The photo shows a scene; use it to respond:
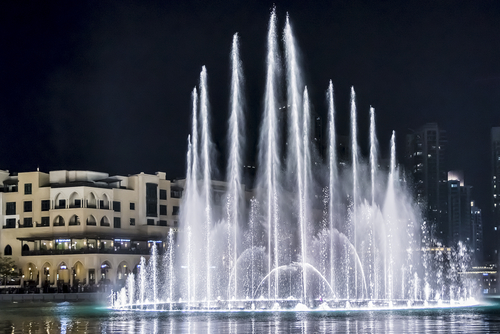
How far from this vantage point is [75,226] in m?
87.8

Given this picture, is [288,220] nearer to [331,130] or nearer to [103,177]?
[103,177]

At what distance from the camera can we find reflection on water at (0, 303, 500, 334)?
79.8 feet

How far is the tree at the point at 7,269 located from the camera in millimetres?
84350

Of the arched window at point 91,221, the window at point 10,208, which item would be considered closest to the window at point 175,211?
the arched window at point 91,221

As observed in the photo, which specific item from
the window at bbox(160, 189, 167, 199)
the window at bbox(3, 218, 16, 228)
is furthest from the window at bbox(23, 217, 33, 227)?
the window at bbox(160, 189, 167, 199)

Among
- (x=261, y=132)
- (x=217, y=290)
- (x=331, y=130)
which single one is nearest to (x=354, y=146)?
(x=331, y=130)

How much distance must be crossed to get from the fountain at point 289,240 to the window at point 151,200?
16.7ft

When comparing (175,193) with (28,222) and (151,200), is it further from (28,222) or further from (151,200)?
(28,222)

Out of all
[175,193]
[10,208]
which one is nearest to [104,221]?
[10,208]

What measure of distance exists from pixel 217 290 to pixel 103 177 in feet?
110

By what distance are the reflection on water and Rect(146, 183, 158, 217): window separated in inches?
2428

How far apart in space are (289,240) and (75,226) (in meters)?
30.5

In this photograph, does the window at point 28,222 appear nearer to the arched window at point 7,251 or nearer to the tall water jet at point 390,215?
the arched window at point 7,251

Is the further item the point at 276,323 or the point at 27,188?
the point at 27,188
